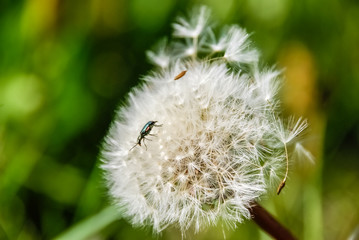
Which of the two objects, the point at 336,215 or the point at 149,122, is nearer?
the point at 149,122

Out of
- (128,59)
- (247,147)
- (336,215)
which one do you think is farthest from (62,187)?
(336,215)

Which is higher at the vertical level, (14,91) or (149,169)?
(14,91)

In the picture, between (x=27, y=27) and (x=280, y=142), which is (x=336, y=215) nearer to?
(x=280, y=142)

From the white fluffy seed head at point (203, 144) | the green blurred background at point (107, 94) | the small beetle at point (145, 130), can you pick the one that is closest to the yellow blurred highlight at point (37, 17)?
the green blurred background at point (107, 94)

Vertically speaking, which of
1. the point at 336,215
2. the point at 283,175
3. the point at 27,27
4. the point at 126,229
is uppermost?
the point at 27,27

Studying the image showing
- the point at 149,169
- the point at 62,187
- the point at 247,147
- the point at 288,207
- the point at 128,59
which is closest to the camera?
the point at 247,147

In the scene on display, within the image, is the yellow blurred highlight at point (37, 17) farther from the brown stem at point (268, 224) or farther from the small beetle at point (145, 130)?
the brown stem at point (268, 224)

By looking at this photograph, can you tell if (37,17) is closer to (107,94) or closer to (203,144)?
(107,94)

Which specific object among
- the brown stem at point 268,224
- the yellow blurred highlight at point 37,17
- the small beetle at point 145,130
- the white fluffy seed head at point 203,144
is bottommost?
the brown stem at point 268,224
